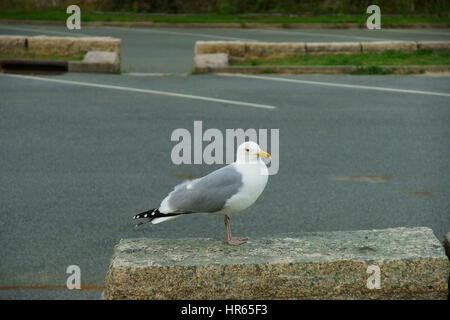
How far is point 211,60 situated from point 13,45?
14.1ft

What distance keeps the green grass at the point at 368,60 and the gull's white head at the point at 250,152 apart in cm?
994

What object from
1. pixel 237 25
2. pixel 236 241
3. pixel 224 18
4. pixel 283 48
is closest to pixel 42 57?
pixel 283 48

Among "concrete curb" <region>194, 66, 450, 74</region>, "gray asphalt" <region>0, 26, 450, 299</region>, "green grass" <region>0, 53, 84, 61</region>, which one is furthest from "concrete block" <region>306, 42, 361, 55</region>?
"green grass" <region>0, 53, 84, 61</region>

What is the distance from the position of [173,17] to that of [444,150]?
15679 millimetres

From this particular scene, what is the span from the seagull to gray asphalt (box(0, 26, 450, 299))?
1.49 meters

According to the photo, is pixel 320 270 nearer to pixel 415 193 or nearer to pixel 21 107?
pixel 415 193

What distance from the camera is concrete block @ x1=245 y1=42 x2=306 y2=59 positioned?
14.3 metres

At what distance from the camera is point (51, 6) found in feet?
82.3

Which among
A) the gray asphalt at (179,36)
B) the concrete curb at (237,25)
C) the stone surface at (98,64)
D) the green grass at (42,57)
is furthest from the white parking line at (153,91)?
the concrete curb at (237,25)

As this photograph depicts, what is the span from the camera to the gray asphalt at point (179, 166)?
6.10 m

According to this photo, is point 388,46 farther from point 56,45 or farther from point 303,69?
point 56,45

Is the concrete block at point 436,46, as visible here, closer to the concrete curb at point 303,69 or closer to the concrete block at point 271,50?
the concrete curb at point 303,69

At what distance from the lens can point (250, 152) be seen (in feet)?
12.1

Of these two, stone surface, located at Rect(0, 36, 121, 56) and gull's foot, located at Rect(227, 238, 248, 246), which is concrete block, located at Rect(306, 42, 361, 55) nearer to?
stone surface, located at Rect(0, 36, 121, 56)
